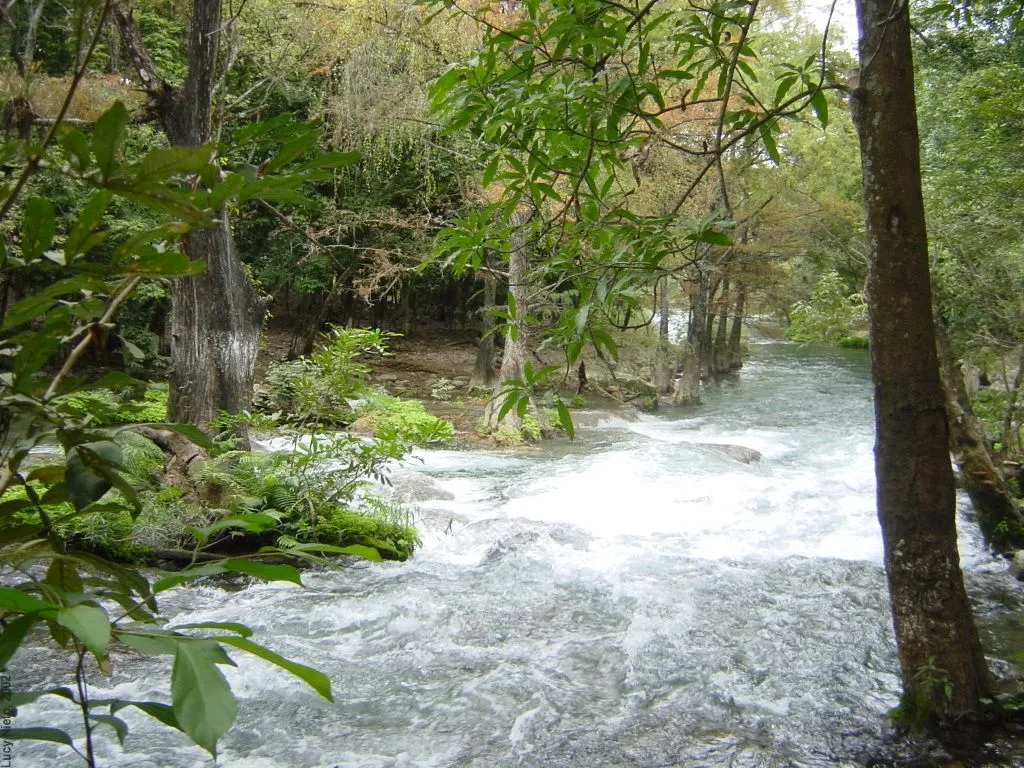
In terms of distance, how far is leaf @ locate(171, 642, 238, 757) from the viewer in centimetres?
68

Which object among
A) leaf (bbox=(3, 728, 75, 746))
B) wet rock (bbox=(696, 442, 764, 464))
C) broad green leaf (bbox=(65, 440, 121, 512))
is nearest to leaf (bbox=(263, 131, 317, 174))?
broad green leaf (bbox=(65, 440, 121, 512))

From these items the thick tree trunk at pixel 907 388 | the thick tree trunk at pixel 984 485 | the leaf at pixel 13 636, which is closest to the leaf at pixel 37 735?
the leaf at pixel 13 636

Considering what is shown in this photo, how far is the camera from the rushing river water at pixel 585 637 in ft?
13.0

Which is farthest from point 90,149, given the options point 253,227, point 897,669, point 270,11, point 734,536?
point 253,227

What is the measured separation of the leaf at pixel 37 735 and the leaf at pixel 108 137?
64 cm

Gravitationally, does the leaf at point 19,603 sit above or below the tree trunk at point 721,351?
above

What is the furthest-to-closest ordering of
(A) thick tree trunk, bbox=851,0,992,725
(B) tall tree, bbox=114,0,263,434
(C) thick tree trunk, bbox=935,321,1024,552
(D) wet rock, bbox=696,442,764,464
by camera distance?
(D) wet rock, bbox=696,442,764,464 < (C) thick tree trunk, bbox=935,321,1024,552 < (B) tall tree, bbox=114,0,263,434 < (A) thick tree trunk, bbox=851,0,992,725

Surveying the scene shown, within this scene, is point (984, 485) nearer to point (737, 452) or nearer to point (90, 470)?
point (737, 452)

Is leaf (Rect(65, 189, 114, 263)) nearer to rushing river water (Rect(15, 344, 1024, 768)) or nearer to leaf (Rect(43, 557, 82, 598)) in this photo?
leaf (Rect(43, 557, 82, 598))

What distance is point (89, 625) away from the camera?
0.70 m

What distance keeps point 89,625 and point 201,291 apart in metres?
7.37

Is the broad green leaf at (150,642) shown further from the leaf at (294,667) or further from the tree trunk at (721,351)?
the tree trunk at (721,351)

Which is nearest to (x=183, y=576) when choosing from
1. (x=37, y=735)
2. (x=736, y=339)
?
(x=37, y=735)

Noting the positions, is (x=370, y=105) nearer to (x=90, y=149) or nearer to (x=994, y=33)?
(x=994, y=33)
